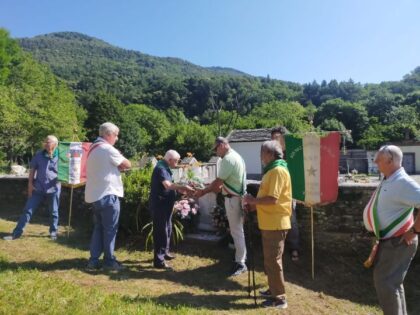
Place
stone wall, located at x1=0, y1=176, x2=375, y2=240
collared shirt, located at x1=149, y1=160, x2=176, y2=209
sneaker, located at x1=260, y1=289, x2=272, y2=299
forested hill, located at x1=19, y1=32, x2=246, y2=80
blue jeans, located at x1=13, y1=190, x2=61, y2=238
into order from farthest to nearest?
1. forested hill, located at x1=19, y1=32, x2=246, y2=80
2. blue jeans, located at x1=13, y1=190, x2=61, y2=238
3. stone wall, located at x1=0, y1=176, x2=375, y2=240
4. collared shirt, located at x1=149, y1=160, x2=176, y2=209
5. sneaker, located at x1=260, y1=289, x2=272, y2=299

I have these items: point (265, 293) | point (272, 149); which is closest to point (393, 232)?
point (272, 149)

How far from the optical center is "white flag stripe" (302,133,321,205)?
5.94 meters

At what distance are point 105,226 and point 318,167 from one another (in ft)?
10.7

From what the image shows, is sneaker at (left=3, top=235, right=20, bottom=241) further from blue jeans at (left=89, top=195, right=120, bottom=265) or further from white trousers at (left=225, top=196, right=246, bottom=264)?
white trousers at (left=225, top=196, right=246, bottom=264)

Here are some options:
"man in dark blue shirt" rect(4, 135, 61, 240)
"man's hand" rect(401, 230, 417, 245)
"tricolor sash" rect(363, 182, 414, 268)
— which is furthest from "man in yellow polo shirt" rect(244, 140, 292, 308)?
"man in dark blue shirt" rect(4, 135, 61, 240)

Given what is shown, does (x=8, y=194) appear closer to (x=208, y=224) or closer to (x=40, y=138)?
(x=208, y=224)

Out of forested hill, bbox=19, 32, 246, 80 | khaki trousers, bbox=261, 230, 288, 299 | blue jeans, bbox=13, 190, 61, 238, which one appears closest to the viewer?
khaki trousers, bbox=261, 230, 288, 299

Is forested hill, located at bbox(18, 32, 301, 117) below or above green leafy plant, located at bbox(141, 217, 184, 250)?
above

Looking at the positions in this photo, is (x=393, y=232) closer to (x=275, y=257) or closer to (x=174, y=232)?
(x=275, y=257)

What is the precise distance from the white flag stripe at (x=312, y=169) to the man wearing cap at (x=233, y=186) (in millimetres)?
1030

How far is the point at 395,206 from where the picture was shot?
12.4 ft

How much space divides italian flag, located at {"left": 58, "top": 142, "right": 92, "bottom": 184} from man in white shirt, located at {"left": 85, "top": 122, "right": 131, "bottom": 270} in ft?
9.71

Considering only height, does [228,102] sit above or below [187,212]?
above

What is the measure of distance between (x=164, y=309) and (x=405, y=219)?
2.61 meters
